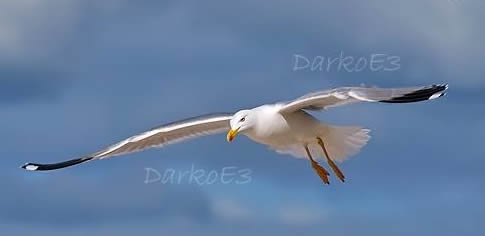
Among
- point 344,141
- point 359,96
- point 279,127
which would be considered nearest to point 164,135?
point 279,127

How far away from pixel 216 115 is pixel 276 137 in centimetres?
122

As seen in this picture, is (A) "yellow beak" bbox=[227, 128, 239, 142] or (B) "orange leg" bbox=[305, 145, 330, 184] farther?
(B) "orange leg" bbox=[305, 145, 330, 184]

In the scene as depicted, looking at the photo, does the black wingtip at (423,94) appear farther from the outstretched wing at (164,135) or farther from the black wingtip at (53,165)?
the black wingtip at (53,165)

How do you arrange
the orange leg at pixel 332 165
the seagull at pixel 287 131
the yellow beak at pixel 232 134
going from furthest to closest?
the orange leg at pixel 332 165 → the yellow beak at pixel 232 134 → the seagull at pixel 287 131

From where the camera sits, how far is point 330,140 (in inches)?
470

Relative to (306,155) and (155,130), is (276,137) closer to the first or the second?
(306,155)

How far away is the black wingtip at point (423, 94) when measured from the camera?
9.45 m

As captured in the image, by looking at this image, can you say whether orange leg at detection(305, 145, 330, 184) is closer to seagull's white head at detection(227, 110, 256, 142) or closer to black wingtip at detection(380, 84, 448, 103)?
seagull's white head at detection(227, 110, 256, 142)

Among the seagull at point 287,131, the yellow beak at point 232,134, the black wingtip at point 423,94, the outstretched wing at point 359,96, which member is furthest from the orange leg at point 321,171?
the black wingtip at point 423,94

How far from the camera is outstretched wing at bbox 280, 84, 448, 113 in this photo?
9531 millimetres

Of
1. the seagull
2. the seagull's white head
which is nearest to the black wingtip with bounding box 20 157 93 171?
the seagull

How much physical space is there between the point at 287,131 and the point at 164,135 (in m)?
1.95

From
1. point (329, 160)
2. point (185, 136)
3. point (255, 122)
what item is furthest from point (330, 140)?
point (185, 136)

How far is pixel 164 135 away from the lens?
42.0 ft
